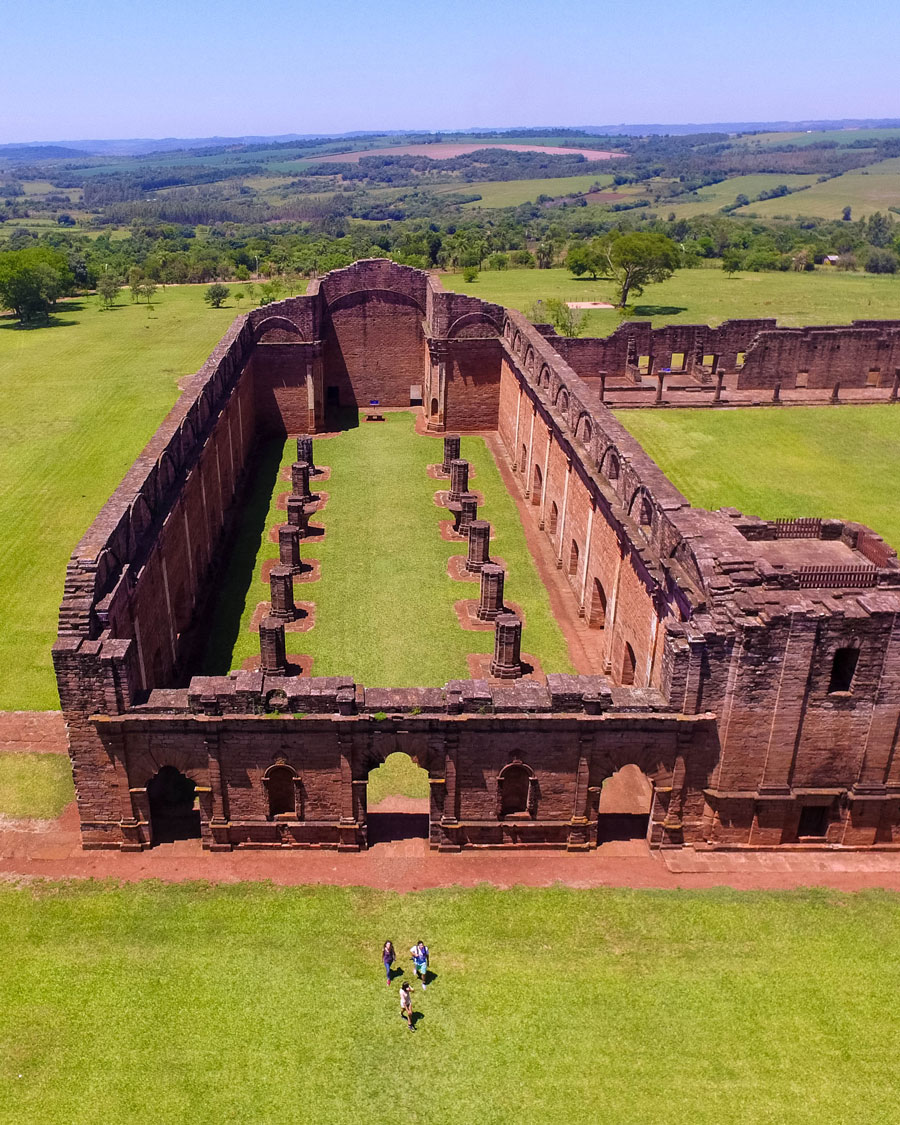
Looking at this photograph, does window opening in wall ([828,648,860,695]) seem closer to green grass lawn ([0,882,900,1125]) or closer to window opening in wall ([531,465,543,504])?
green grass lawn ([0,882,900,1125])

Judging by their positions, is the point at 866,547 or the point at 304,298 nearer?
the point at 866,547

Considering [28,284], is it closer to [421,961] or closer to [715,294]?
[715,294]

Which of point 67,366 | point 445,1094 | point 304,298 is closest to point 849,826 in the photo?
point 445,1094

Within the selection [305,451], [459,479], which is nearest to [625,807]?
[459,479]

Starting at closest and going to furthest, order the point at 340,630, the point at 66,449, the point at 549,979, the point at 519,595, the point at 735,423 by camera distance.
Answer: the point at 549,979
the point at 340,630
the point at 519,595
the point at 66,449
the point at 735,423

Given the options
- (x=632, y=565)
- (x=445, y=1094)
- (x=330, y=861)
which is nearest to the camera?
(x=445, y=1094)

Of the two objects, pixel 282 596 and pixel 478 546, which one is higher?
pixel 478 546

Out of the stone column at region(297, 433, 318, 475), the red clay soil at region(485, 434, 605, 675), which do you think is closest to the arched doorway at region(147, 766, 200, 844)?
the red clay soil at region(485, 434, 605, 675)

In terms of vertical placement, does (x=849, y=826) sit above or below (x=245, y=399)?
below

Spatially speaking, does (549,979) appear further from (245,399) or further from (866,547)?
(245,399)
